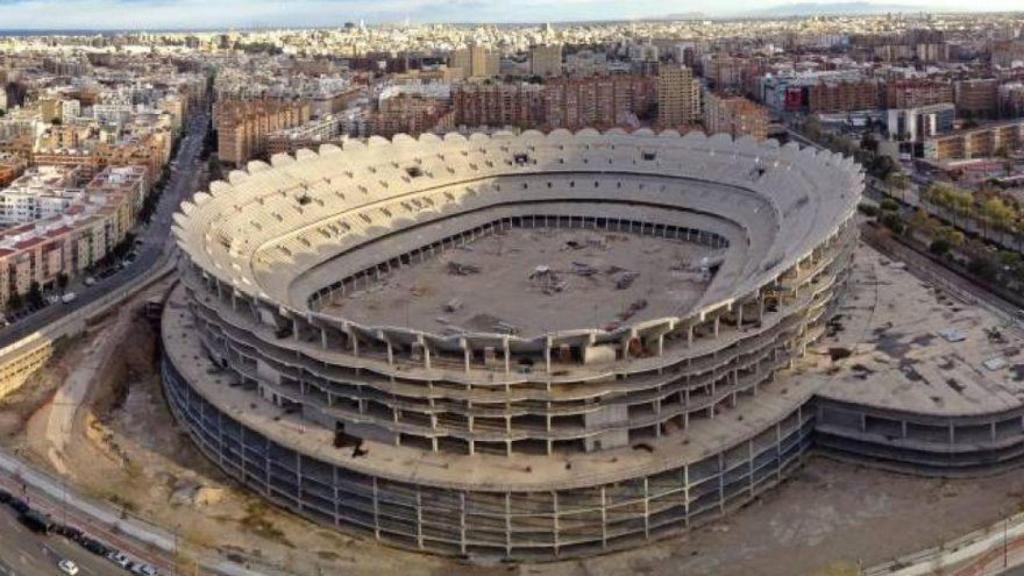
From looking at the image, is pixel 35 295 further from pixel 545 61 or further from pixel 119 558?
pixel 545 61

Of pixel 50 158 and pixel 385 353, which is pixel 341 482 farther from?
pixel 50 158

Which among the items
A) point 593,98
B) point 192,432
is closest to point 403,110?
point 593,98

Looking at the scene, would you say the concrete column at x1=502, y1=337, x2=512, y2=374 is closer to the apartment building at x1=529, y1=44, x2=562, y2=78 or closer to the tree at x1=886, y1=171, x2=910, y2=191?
the tree at x1=886, y1=171, x2=910, y2=191

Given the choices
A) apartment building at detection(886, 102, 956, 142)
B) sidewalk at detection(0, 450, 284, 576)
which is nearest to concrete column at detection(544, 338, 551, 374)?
sidewalk at detection(0, 450, 284, 576)

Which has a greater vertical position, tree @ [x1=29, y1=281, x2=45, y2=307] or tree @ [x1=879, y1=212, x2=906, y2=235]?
tree @ [x1=879, y1=212, x2=906, y2=235]

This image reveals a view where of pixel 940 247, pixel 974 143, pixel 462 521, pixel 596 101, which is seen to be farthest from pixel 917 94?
pixel 462 521

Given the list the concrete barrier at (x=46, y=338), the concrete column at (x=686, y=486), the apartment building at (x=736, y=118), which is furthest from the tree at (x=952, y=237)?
the concrete barrier at (x=46, y=338)
